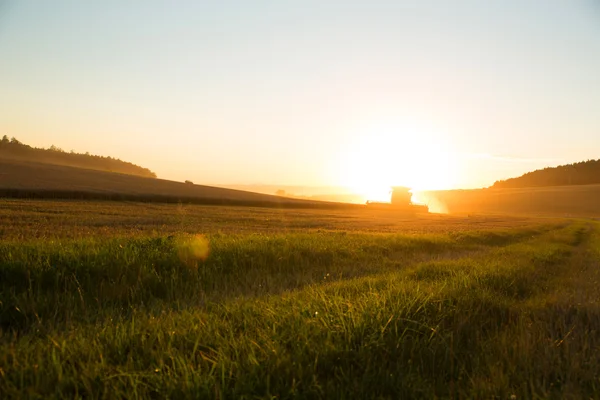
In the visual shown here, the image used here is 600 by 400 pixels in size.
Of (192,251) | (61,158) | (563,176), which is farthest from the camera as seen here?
(563,176)

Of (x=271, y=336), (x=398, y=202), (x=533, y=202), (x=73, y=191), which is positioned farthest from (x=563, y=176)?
(x=271, y=336)

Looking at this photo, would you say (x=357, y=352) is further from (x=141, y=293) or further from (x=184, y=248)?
(x=184, y=248)

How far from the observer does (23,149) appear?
3317 inches

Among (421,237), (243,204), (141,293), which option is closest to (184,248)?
(141,293)

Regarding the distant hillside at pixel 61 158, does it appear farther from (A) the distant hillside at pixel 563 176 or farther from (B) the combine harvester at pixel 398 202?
(A) the distant hillside at pixel 563 176

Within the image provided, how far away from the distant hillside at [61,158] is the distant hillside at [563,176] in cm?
14507

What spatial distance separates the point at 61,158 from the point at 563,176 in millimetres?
170592

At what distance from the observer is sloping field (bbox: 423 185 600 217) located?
98.7 meters

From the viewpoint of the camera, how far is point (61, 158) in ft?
301

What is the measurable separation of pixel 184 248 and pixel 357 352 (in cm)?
540

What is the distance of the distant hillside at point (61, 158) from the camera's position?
8088cm

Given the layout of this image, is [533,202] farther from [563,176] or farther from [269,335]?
[269,335]

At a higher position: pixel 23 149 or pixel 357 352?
pixel 23 149

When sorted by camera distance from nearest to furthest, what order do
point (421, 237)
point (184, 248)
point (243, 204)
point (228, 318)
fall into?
point (228, 318) < point (184, 248) < point (421, 237) < point (243, 204)
